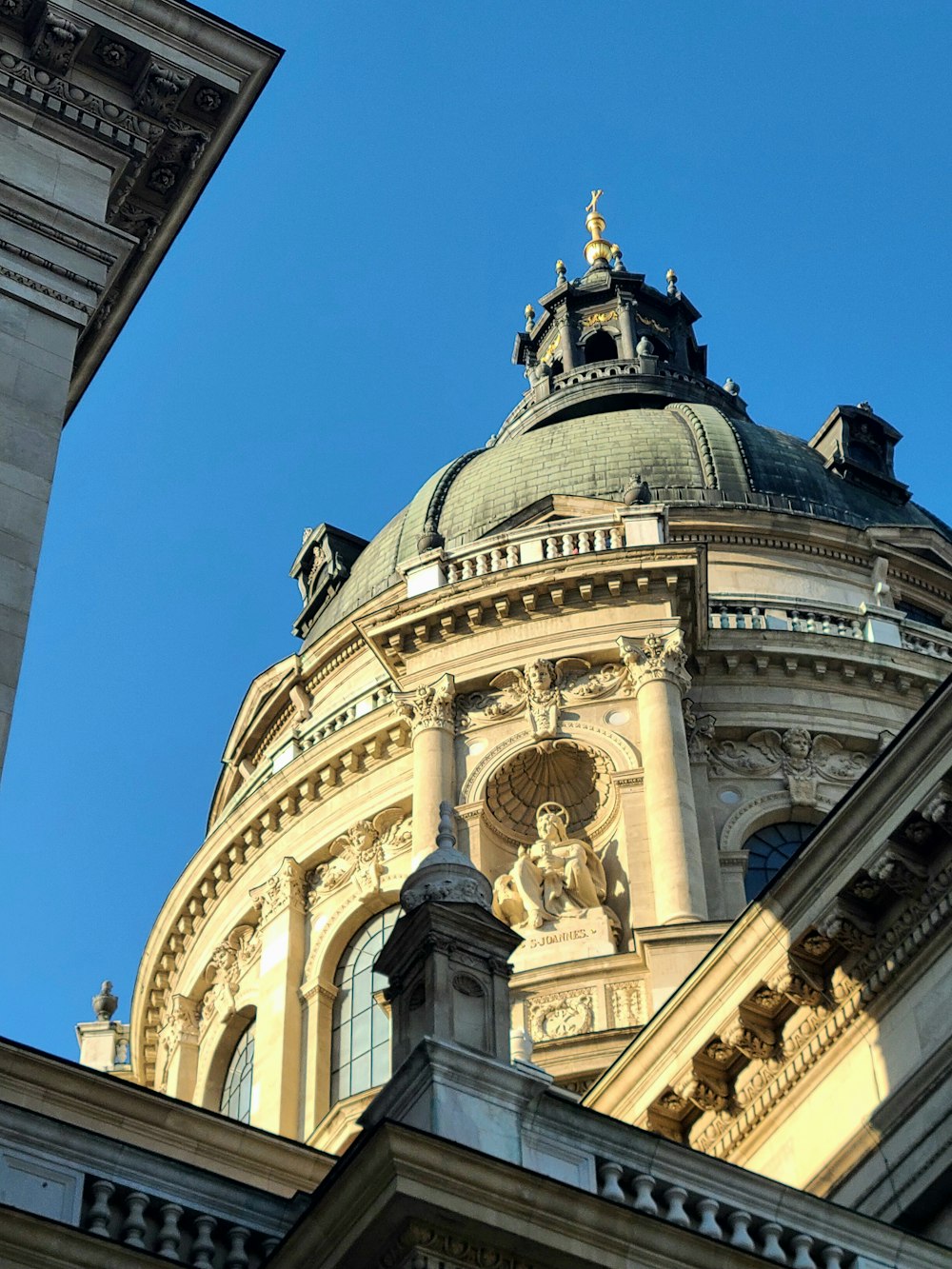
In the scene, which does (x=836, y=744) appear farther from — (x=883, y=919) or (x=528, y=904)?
(x=883, y=919)

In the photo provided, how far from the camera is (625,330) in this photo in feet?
191

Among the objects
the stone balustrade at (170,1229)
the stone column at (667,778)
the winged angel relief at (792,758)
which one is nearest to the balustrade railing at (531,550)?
the stone column at (667,778)

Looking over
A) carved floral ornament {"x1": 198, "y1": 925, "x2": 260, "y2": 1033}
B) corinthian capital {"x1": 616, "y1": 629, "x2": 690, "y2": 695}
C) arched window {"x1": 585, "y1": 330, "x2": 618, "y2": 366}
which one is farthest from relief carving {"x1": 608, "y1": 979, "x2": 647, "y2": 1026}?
arched window {"x1": 585, "y1": 330, "x2": 618, "y2": 366}

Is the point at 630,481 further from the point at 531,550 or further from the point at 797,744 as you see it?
the point at 797,744

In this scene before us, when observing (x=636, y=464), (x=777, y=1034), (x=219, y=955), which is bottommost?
(x=777, y=1034)

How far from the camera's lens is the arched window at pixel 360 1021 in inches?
1364

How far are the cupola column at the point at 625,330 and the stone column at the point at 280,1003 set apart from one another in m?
22.4

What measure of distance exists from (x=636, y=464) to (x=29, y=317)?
31.2m

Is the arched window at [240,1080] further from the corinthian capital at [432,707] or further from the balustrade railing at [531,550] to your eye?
the balustrade railing at [531,550]

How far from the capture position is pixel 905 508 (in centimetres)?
4994

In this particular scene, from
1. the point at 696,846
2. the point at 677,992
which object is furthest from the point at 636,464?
the point at 677,992

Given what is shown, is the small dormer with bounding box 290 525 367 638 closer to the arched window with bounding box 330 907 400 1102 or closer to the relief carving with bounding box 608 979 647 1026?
the arched window with bounding box 330 907 400 1102

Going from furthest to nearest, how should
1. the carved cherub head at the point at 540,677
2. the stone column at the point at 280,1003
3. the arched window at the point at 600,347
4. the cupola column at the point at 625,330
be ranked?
the arched window at the point at 600,347
the cupola column at the point at 625,330
the carved cherub head at the point at 540,677
the stone column at the point at 280,1003

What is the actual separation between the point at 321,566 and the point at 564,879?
729 inches
